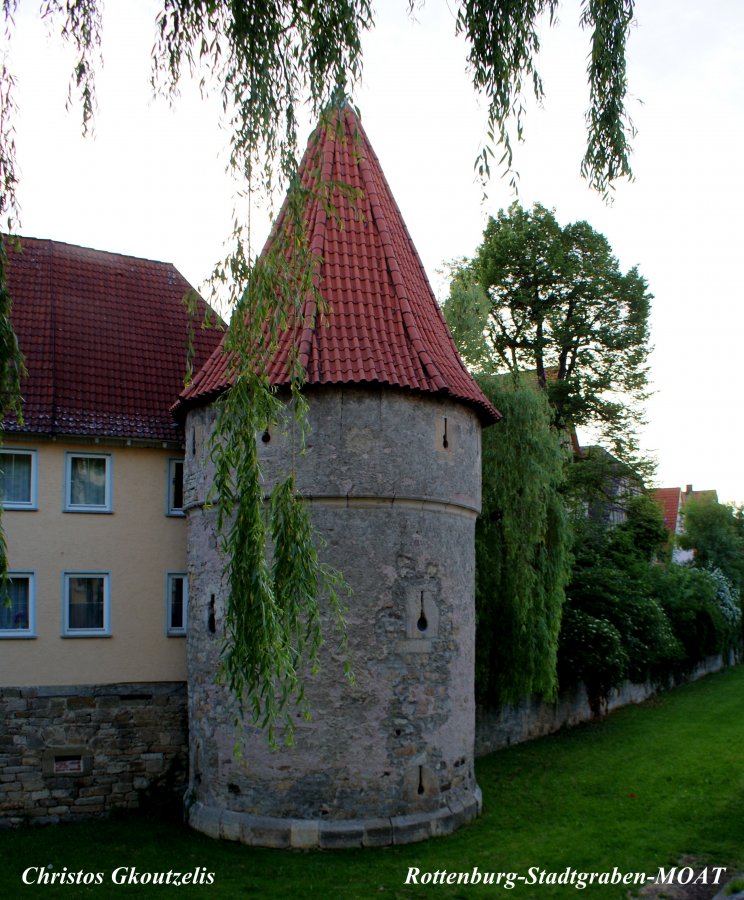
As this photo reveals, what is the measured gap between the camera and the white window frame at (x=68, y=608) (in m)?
13.9

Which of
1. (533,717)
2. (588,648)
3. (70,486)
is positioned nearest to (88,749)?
(70,486)

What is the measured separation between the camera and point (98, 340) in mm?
15547

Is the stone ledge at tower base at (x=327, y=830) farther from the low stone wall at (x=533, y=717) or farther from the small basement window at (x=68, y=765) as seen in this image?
the low stone wall at (x=533, y=717)

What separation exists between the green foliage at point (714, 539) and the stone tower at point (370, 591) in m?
24.6

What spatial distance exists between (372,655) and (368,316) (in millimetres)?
4481

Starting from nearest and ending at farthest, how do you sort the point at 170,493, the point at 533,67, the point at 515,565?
the point at 533,67 < the point at 170,493 < the point at 515,565

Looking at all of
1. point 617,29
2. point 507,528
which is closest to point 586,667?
point 507,528

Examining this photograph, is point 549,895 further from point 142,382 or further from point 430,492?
point 142,382

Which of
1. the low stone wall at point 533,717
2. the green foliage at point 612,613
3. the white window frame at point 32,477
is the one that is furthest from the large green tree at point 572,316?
the white window frame at point 32,477

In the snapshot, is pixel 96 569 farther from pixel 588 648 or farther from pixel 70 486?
pixel 588 648

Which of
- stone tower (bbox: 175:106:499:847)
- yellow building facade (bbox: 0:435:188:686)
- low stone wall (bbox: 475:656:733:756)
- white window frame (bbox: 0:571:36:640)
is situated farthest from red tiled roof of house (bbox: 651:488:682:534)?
white window frame (bbox: 0:571:36:640)

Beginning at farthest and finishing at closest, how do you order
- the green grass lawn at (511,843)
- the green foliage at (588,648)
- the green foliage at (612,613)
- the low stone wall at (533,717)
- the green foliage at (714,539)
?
the green foliage at (714,539)
the green foliage at (612,613)
the green foliage at (588,648)
the low stone wall at (533,717)
the green grass lawn at (511,843)

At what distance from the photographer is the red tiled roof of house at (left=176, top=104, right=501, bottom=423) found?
467 inches

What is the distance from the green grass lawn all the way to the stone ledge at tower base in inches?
5.8
